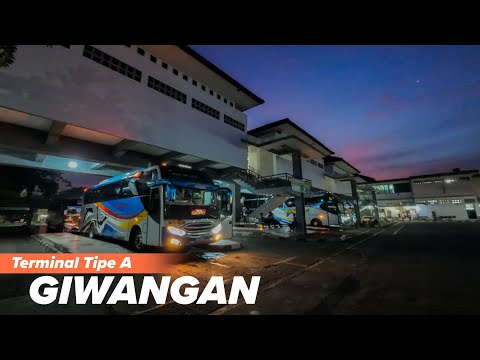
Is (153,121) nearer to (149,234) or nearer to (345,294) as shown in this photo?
(149,234)

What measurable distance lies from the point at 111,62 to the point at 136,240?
1078cm

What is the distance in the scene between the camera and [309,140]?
76.9 ft

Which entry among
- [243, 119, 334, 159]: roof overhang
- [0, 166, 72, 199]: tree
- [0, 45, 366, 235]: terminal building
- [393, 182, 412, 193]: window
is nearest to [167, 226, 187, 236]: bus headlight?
[0, 45, 366, 235]: terminal building

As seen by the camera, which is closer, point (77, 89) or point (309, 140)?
point (77, 89)

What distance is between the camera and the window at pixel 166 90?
46.1 ft

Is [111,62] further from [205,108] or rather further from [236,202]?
[236,202]

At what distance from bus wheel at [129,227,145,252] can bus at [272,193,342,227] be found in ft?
53.1

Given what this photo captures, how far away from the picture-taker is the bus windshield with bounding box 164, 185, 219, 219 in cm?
737

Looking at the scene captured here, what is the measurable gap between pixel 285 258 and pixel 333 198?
16.8m

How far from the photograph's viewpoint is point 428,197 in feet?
133

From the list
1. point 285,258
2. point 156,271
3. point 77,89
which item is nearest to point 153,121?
point 77,89

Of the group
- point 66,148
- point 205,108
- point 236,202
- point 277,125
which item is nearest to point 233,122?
point 205,108

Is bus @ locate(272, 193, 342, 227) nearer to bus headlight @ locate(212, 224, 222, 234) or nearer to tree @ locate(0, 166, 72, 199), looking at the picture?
bus headlight @ locate(212, 224, 222, 234)

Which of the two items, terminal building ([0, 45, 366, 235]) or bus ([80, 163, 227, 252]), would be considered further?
terminal building ([0, 45, 366, 235])
